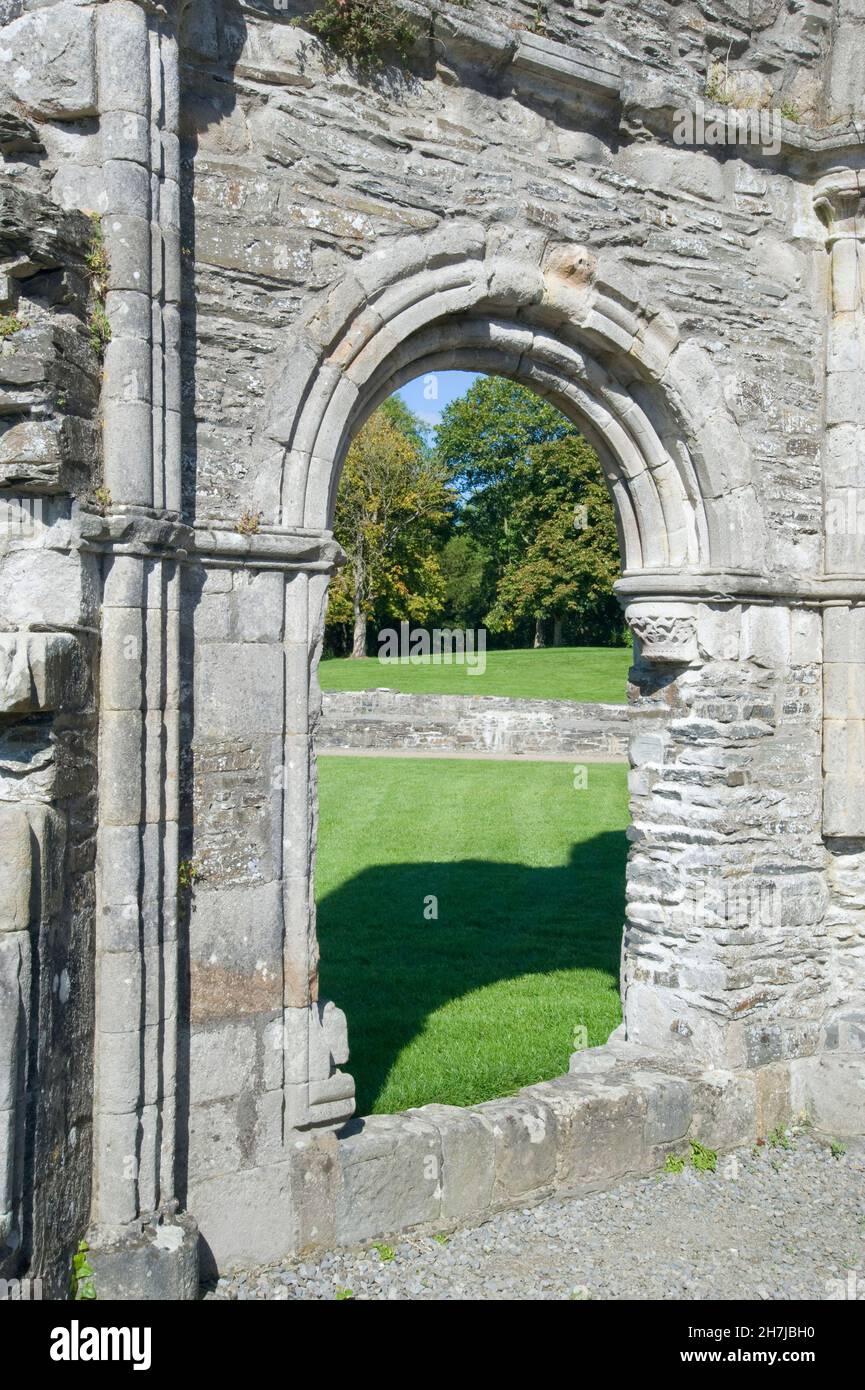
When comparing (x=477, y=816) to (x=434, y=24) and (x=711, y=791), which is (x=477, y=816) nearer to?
(x=711, y=791)

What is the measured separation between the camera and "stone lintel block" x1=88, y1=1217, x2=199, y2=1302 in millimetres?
4230

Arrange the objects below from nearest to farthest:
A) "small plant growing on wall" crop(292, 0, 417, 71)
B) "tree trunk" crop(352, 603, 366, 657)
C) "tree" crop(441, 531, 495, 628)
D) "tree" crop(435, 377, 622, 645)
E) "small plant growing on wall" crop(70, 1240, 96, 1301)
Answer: "small plant growing on wall" crop(70, 1240, 96, 1301)
"small plant growing on wall" crop(292, 0, 417, 71)
"tree trunk" crop(352, 603, 366, 657)
"tree" crop(435, 377, 622, 645)
"tree" crop(441, 531, 495, 628)

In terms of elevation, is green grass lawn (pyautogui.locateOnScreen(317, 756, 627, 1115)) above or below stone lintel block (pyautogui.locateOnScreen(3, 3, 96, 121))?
below

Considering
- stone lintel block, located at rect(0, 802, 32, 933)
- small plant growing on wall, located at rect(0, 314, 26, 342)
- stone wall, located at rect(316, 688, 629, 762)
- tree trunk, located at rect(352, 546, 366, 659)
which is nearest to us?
stone lintel block, located at rect(0, 802, 32, 933)

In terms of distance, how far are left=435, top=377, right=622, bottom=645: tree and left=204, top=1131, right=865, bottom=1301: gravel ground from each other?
27.6 meters

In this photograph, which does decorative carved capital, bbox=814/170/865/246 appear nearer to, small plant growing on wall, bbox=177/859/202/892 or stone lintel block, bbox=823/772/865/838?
stone lintel block, bbox=823/772/865/838

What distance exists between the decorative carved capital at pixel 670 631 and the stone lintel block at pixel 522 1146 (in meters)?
2.44

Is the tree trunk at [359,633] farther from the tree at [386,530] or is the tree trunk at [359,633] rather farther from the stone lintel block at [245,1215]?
the stone lintel block at [245,1215]

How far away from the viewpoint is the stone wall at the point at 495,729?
69.2 feet

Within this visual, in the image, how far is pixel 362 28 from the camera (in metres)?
5.08

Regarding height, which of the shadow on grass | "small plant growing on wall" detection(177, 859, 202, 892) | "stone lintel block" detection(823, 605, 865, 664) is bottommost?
the shadow on grass

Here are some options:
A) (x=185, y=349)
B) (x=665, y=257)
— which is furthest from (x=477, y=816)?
(x=185, y=349)

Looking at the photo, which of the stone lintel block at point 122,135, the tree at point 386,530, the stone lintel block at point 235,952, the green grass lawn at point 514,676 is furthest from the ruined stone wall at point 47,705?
the tree at point 386,530

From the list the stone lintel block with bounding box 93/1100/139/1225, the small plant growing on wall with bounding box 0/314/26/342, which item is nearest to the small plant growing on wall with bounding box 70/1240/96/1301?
the stone lintel block with bounding box 93/1100/139/1225
